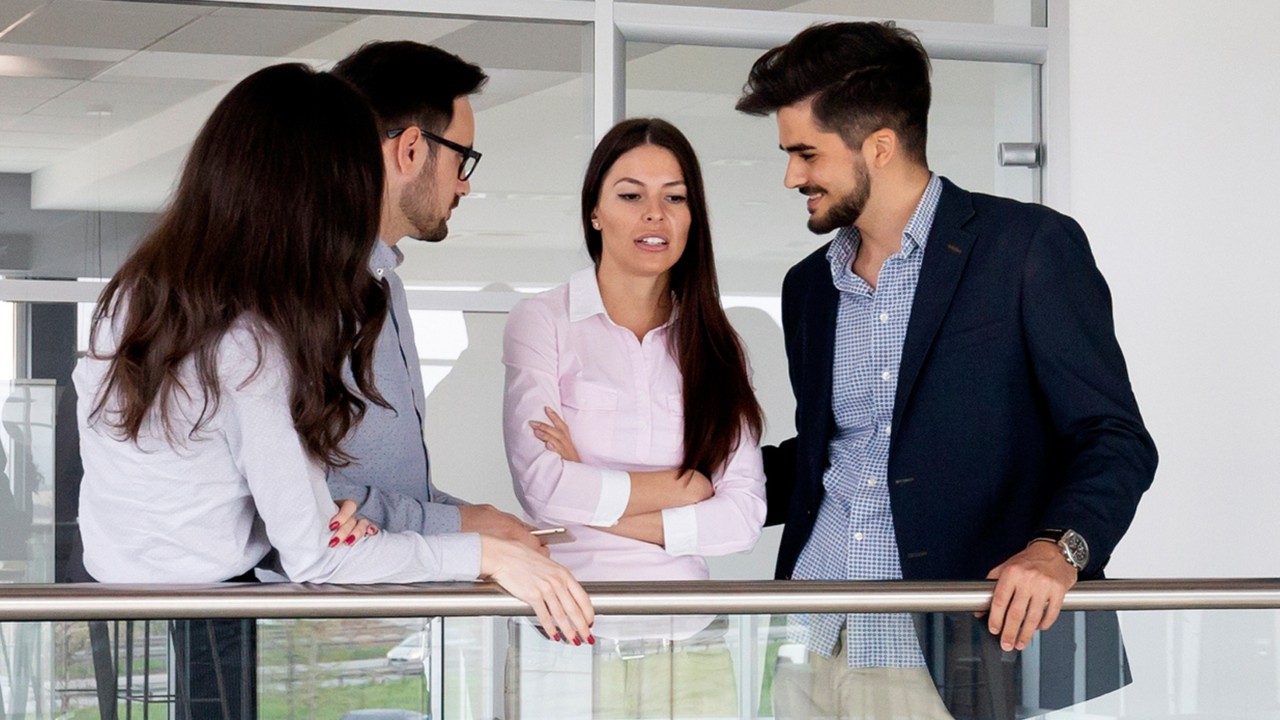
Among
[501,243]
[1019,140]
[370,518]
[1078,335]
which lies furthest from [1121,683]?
[1019,140]

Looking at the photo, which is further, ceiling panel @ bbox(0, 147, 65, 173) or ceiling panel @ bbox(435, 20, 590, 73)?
ceiling panel @ bbox(435, 20, 590, 73)

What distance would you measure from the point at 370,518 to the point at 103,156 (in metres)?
2.61

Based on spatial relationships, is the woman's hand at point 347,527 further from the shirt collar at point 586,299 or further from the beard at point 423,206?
the shirt collar at point 586,299

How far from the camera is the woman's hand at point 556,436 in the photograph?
284cm

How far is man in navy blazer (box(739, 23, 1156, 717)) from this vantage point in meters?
2.51

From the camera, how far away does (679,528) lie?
283 centimetres

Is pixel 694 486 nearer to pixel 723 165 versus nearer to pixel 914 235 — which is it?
pixel 914 235

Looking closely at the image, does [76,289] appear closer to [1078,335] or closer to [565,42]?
[565,42]

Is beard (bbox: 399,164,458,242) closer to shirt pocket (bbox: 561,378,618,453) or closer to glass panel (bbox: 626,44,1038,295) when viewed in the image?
shirt pocket (bbox: 561,378,618,453)

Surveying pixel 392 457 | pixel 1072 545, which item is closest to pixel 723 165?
pixel 392 457

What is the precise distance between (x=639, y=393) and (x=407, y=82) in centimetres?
74

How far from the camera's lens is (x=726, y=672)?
7.19ft

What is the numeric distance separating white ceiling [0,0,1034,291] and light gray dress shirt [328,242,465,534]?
2.14m

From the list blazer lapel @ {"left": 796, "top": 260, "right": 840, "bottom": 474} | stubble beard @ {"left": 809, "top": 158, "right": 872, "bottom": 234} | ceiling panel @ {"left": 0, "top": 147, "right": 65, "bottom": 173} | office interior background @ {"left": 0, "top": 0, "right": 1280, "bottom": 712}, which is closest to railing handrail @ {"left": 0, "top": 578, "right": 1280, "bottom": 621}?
blazer lapel @ {"left": 796, "top": 260, "right": 840, "bottom": 474}
